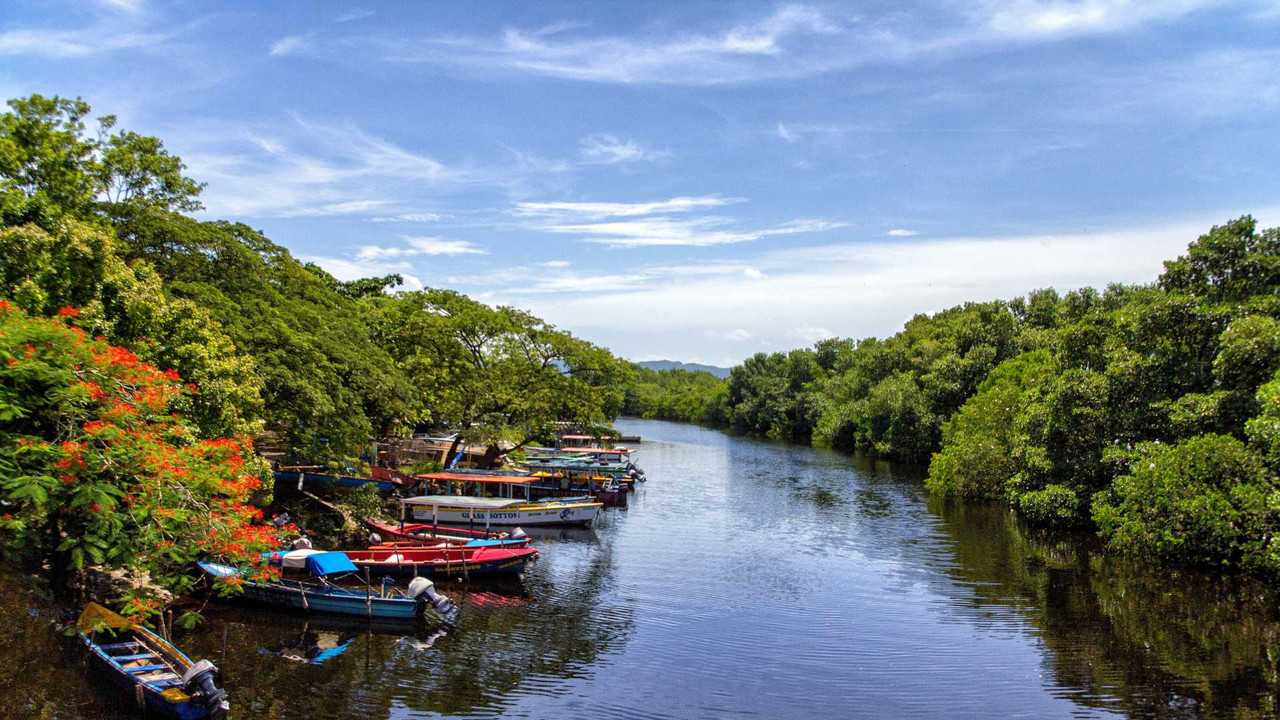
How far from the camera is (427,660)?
67.9 feet

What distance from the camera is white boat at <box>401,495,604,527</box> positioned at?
A: 3650 cm

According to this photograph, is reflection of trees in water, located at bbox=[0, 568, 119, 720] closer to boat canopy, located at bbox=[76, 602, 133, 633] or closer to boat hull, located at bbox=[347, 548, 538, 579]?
boat canopy, located at bbox=[76, 602, 133, 633]

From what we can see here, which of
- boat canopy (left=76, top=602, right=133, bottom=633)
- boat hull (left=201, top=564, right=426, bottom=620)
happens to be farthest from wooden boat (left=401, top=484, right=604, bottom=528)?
boat canopy (left=76, top=602, right=133, bottom=633)

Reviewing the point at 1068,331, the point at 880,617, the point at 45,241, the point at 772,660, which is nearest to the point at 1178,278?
the point at 1068,331

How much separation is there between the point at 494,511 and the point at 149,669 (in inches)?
823

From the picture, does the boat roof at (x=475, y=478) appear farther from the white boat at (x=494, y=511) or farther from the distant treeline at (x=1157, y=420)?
the distant treeline at (x=1157, y=420)

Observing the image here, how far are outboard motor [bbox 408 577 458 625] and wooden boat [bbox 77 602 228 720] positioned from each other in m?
6.74

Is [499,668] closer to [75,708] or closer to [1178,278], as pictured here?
[75,708]

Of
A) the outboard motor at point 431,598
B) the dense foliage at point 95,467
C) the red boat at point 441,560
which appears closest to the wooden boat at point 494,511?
the red boat at point 441,560

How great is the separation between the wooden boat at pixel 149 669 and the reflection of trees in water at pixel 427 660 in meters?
1.30

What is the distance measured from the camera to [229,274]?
1142 inches

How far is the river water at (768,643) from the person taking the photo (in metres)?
18.2

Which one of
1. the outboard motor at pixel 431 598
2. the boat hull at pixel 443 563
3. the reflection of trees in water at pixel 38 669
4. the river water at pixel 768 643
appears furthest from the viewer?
the boat hull at pixel 443 563

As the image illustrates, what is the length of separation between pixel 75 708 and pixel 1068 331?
38855 mm
